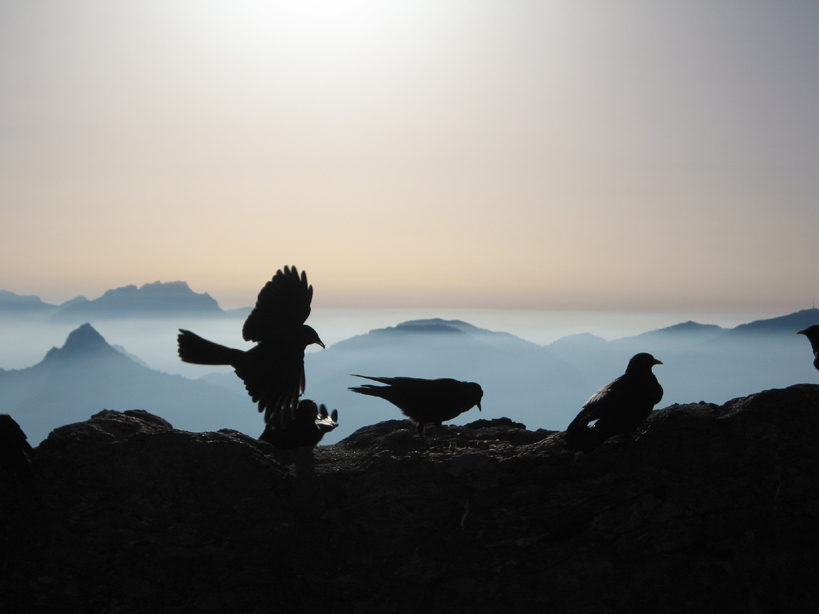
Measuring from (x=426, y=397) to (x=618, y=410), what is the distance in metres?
3.65

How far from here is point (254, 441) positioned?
782cm

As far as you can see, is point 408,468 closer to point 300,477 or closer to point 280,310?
point 300,477

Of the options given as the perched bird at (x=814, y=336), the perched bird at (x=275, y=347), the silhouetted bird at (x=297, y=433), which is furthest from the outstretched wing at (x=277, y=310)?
the perched bird at (x=814, y=336)

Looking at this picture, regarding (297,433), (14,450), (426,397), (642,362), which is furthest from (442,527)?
(14,450)

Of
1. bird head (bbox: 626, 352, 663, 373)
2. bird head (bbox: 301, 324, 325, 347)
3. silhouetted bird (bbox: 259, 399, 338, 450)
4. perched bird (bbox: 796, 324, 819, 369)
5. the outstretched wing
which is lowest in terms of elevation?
silhouetted bird (bbox: 259, 399, 338, 450)

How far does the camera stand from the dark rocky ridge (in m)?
5.89

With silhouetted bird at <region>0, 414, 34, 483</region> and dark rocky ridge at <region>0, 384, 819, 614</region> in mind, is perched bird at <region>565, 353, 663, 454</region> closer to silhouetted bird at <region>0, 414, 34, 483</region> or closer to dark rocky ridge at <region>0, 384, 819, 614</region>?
dark rocky ridge at <region>0, 384, 819, 614</region>

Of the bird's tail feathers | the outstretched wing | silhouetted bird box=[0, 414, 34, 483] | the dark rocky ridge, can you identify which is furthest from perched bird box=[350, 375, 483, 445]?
silhouetted bird box=[0, 414, 34, 483]

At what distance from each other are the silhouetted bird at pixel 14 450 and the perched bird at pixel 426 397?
485 cm

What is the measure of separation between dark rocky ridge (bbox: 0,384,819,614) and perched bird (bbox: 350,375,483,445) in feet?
7.14

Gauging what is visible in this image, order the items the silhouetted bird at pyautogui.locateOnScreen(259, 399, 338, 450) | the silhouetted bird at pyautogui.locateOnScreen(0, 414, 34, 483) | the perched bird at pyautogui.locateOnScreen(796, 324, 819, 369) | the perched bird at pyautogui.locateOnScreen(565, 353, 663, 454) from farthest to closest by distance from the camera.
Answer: the perched bird at pyautogui.locateOnScreen(796, 324, 819, 369) → the silhouetted bird at pyautogui.locateOnScreen(259, 399, 338, 450) → the perched bird at pyautogui.locateOnScreen(565, 353, 663, 454) → the silhouetted bird at pyautogui.locateOnScreen(0, 414, 34, 483)

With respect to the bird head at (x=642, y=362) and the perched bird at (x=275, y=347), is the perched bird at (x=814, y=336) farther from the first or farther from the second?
the perched bird at (x=275, y=347)

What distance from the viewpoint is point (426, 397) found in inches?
354

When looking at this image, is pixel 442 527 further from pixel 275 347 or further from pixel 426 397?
pixel 275 347
